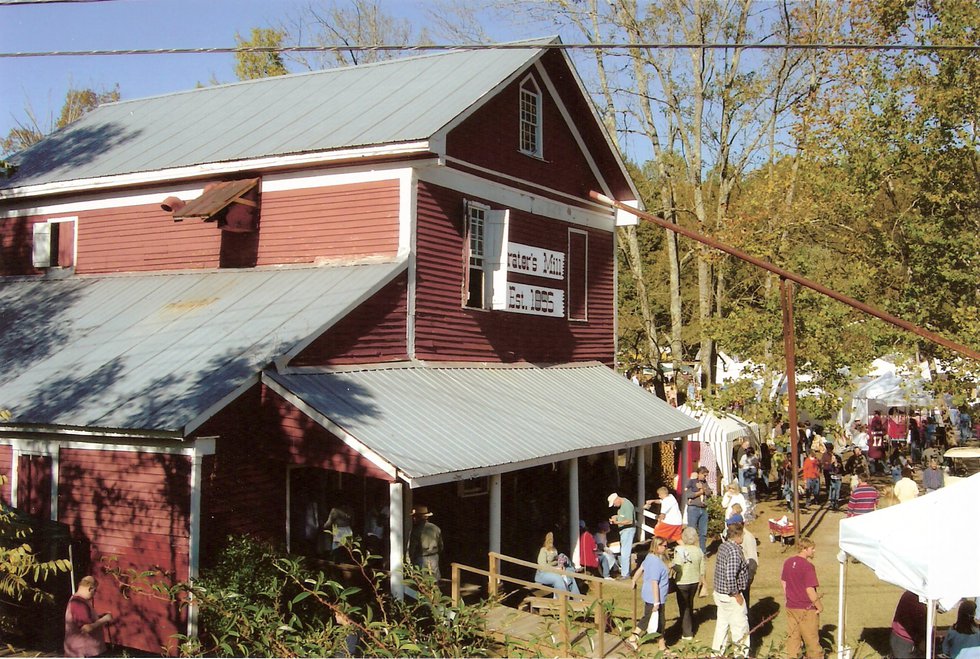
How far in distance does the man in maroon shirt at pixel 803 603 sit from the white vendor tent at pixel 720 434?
11433 millimetres

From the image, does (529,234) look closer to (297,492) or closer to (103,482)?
(297,492)

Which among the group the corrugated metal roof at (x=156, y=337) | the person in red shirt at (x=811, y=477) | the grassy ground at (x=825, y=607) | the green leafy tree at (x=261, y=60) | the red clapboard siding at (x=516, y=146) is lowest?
the grassy ground at (x=825, y=607)

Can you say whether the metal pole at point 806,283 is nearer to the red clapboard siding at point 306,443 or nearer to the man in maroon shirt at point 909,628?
the man in maroon shirt at point 909,628

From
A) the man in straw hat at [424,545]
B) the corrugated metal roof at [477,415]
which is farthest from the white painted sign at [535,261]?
the man in straw hat at [424,545]

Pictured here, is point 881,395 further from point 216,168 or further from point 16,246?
point 16,246

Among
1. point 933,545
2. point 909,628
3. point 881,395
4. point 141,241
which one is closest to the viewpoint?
point 933,545

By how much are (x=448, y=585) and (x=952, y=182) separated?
57.2ft

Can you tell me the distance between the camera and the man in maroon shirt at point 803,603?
37.0 feet

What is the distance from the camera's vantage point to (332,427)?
11625mm

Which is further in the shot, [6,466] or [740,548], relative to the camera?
[6,466]

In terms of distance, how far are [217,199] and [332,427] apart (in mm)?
5977

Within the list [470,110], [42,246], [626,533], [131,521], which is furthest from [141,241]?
[626,533]

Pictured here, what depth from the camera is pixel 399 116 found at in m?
16.2

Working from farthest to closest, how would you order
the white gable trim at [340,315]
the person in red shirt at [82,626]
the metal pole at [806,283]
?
the metal pole at [806,283] < the white gable trim at [340,315] < the person in red shirt at [82,626]
